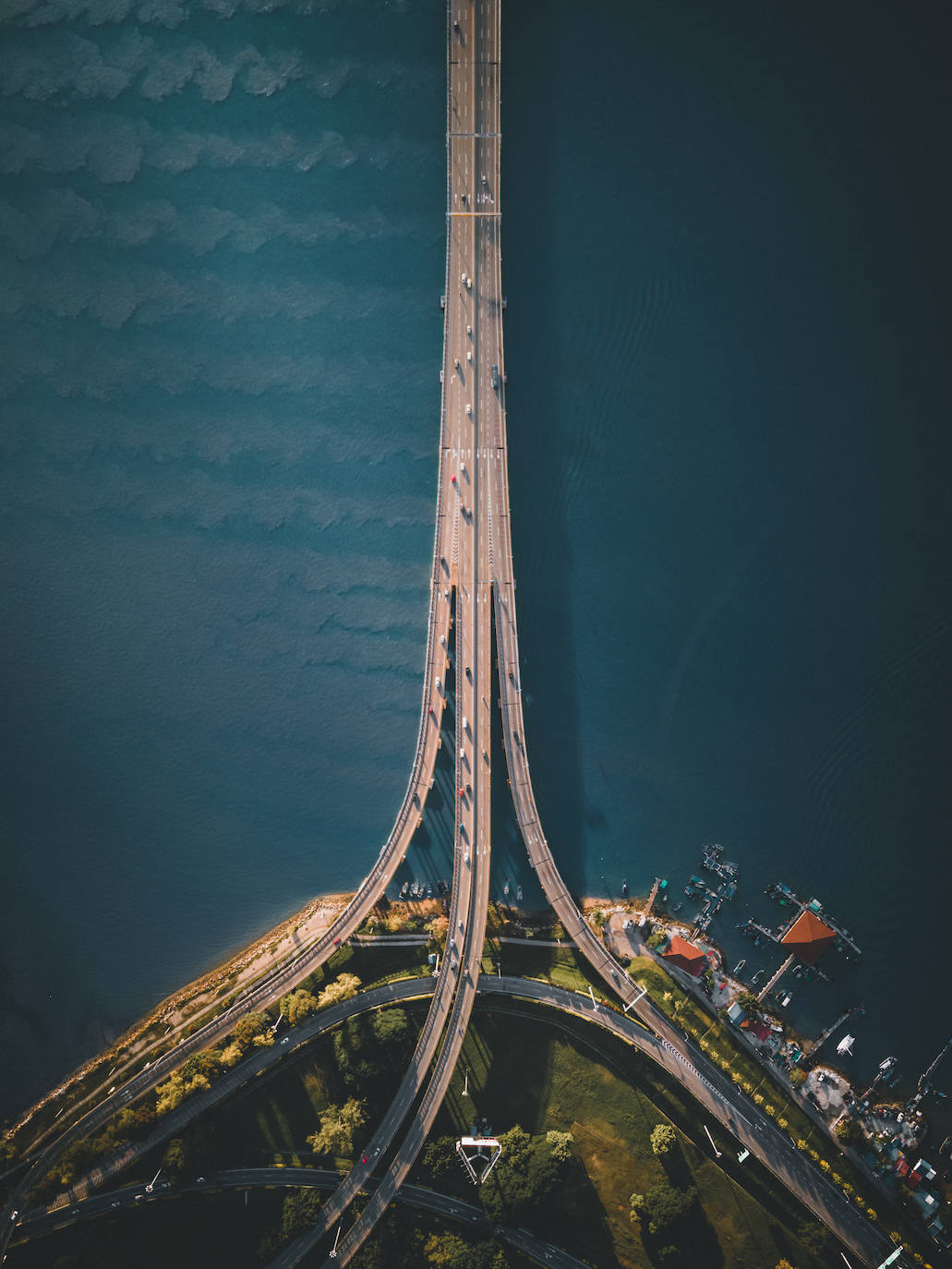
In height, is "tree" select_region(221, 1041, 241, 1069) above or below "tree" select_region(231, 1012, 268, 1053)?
below

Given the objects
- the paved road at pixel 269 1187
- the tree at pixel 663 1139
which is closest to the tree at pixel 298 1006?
the paved road at pixel 269 1187

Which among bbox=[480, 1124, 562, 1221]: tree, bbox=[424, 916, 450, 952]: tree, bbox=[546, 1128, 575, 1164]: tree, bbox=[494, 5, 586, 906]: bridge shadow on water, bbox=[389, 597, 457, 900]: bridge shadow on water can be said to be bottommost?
bbox=[480, 1124, 562, 1221]: tree

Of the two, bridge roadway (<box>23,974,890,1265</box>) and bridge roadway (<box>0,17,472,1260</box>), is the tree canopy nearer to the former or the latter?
bridge roadway (<box>23,974,890,1265</box>)

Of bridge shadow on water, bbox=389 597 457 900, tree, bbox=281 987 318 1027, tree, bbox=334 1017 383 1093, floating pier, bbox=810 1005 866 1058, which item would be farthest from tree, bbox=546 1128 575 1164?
floating pier, bbox=810 1005 866 1058

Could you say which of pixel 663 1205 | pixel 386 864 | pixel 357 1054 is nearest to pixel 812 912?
pixel 663 1205

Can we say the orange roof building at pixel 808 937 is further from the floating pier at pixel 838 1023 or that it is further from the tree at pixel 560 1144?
the tree at pixel 560 1144
